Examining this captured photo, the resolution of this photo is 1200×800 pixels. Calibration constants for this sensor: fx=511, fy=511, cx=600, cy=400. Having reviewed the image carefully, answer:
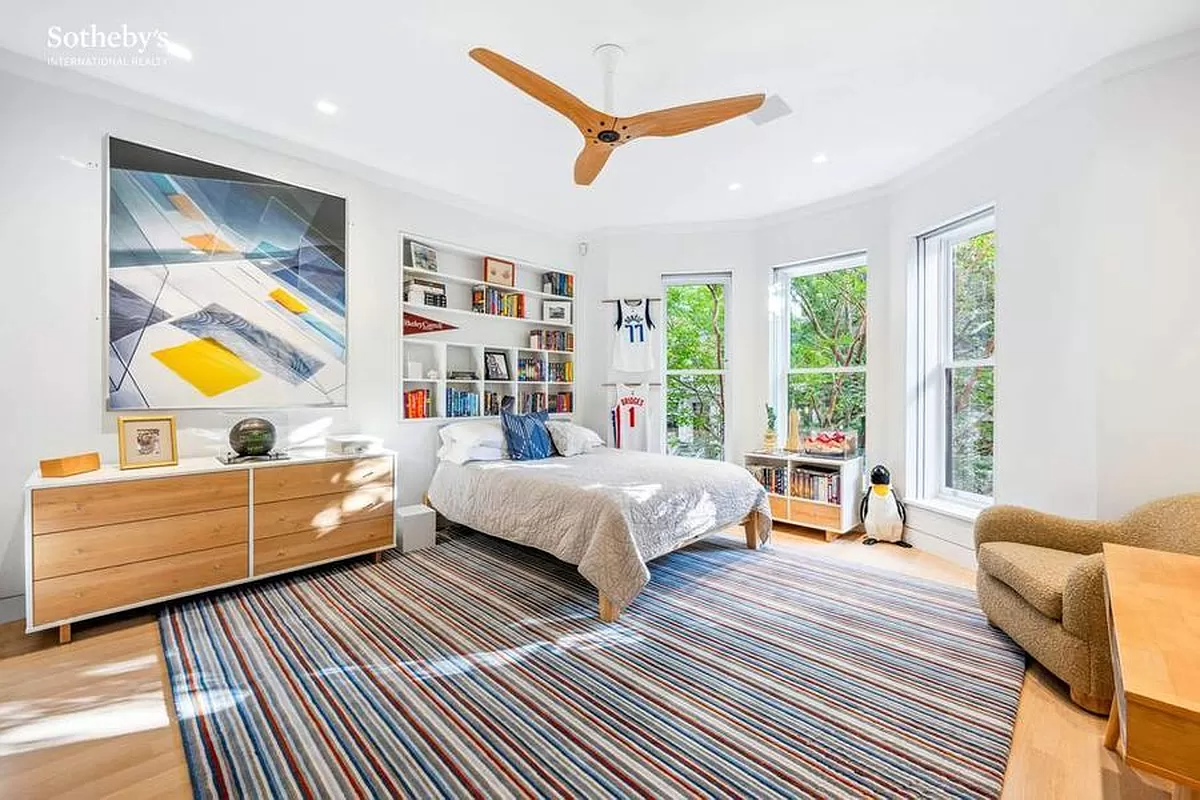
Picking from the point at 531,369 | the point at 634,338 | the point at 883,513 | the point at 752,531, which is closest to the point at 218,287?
the point at 531,369

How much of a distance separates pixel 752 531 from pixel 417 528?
2.45 meters

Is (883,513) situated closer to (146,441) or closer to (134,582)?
(134,582)

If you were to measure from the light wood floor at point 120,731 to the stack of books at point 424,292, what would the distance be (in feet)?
8.43

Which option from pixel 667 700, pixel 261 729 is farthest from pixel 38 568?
pixel 667 700

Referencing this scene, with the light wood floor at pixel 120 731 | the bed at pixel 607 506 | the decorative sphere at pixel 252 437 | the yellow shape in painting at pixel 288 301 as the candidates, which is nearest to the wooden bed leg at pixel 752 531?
the bed at pixel 607 506

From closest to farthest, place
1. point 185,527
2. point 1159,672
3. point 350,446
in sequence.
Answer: point 1159,672, point 185,527, point 350,446

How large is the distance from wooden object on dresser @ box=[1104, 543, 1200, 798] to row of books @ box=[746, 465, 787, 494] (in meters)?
2.94

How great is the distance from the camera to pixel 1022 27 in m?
2.28

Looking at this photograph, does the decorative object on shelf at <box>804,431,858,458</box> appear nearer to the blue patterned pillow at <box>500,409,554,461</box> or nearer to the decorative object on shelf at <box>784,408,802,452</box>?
the decorative object on shelf at <box>784,408,802,452</box>

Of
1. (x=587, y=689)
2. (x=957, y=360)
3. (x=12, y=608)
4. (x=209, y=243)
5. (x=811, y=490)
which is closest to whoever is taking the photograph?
(x=587, y=689)

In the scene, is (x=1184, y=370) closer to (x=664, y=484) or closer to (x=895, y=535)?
(x=895, y=535)

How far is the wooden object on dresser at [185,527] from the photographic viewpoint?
2295 mm

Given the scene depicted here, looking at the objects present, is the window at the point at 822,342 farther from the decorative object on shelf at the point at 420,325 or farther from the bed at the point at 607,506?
the decorative object on shelf at the point at 420,325

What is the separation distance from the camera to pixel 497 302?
15.0ft
